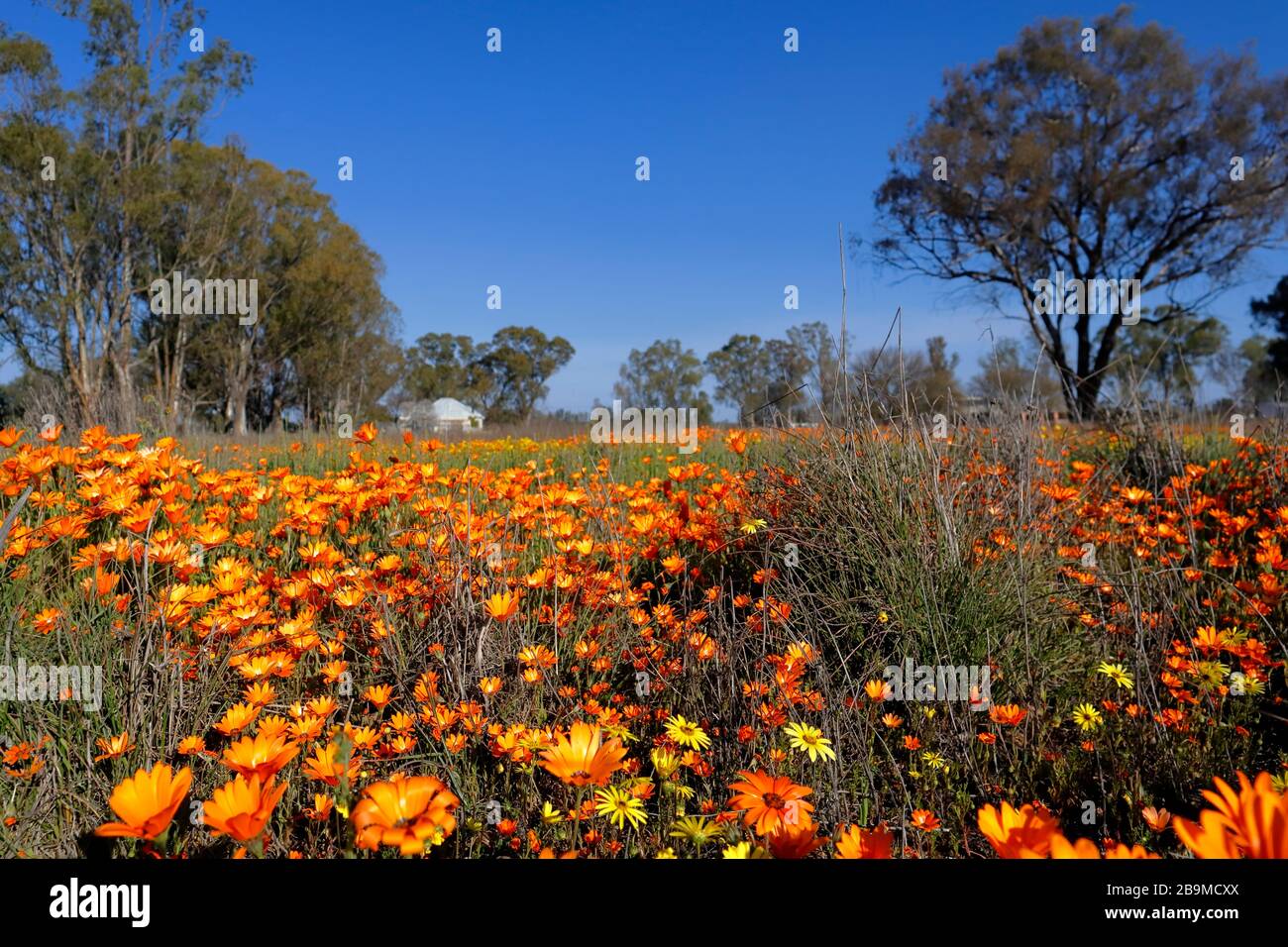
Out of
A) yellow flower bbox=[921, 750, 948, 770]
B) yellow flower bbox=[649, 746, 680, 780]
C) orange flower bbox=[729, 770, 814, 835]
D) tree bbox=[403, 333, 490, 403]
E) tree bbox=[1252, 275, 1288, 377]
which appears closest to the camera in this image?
orange flower bbox=[729, 770, 814, 835]

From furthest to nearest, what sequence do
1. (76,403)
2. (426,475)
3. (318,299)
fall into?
(318,299) → (76,403) → (426,475)

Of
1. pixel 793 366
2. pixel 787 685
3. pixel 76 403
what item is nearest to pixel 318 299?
pixel 76 403

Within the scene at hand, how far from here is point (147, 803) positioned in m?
0.88

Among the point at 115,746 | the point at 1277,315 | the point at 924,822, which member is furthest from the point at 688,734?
the point at 1277,315

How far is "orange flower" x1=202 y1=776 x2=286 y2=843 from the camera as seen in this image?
2.65 ft

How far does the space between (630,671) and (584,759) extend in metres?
1.15

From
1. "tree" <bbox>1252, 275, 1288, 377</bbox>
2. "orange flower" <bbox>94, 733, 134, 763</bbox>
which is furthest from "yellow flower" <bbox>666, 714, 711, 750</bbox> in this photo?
"tree" <bbox>1252, 275, 1288, 377</bbox>

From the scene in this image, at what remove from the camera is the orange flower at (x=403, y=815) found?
2.49 ft

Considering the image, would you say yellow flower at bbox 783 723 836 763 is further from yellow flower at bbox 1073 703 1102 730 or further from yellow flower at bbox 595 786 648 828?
yellow flower at bbox 1073 703 1102 730

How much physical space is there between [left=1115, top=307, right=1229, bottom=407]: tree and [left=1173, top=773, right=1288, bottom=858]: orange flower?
327 cm

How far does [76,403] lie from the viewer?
700cm

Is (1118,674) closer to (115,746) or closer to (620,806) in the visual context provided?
(620,806)
